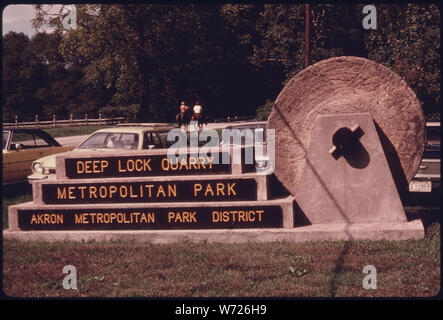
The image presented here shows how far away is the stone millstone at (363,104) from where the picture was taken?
8195 mm

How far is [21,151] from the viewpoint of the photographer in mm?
13609

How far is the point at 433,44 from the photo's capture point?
1598 centimetres

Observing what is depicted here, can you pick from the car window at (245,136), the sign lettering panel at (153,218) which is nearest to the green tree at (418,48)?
the car window at (245,136)

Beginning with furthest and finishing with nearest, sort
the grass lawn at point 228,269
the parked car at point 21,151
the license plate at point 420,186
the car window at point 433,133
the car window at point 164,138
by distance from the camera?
the parked car at point 21,151 → the car window at point 164,138 → the car window at point 433,133 → the license plate at point 420,186 → the grass lawn at point 228,269

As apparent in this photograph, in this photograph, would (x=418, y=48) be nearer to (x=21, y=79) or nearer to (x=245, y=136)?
(x=245, y=136)

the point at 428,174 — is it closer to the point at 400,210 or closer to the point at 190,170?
the point at 400,210

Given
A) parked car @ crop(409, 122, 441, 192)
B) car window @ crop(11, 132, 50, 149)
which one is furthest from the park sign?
car window @ crop(11, 132, 50, 149)

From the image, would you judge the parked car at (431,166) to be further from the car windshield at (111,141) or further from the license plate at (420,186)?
the car windshield at (111,141)

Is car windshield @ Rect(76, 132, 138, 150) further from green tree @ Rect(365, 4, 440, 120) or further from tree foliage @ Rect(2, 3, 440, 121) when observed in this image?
green tree @ Rect(365, 4, 440, 120)

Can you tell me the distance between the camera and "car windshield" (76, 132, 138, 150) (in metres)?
11.5

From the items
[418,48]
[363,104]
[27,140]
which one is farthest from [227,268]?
[418,48]

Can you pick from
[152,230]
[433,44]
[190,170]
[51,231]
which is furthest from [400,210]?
[433,44]

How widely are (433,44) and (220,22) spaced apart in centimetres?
877

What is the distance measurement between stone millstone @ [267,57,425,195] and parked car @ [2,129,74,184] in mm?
8033
